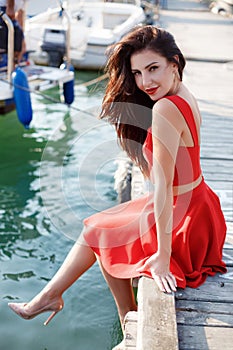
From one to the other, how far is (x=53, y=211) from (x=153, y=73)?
9.27 feet

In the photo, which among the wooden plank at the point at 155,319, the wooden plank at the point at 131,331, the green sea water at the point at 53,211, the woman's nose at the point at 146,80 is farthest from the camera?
the green sea water at the point at 53,211

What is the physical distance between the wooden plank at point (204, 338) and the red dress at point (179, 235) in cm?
23

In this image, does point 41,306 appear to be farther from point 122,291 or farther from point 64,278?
point 122,291

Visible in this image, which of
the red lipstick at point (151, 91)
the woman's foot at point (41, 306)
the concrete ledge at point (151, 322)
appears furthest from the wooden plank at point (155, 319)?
the red lipstick at point (151, 91)

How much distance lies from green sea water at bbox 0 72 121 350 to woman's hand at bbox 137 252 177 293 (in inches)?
40.2

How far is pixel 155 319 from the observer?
6.78 feet

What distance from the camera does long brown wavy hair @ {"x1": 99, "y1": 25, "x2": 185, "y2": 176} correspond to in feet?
7.15

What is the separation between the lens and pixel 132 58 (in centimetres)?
221

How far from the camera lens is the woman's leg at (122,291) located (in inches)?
94.0

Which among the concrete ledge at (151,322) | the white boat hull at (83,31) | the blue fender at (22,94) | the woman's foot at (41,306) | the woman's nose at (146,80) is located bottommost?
the white boat hull at (83,31)

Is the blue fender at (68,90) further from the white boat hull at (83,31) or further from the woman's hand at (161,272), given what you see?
the woman's hand at (161,272)

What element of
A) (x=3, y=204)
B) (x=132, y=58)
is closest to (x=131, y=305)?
(x=132, y=58)

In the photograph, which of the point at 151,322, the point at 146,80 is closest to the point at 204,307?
the point at 151,322

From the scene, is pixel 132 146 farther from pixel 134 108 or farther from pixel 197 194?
pixel 197 194
